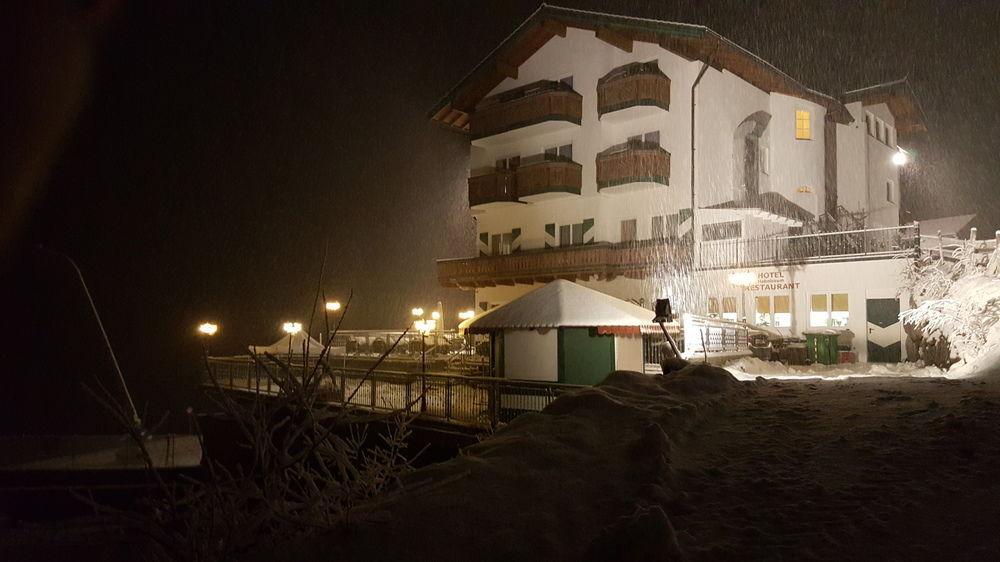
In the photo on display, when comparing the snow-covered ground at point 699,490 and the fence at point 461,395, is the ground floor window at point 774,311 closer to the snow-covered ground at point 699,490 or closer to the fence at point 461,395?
the fence at point 461,395

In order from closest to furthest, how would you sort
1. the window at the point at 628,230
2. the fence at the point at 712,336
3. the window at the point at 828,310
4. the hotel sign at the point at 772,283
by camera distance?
the fence at the point at 712,336 → the window at the point at 828,310 → the hotel sign at the point at 772,283 → the window at the point at 628,230

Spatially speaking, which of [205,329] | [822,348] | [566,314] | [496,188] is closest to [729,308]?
[822,348]

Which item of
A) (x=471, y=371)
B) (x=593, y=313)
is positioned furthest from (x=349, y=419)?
(x=471, y=371)

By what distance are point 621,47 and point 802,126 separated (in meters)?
9.13

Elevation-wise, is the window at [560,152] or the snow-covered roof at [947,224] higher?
the window at [560,152]

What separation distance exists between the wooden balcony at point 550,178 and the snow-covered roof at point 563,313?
585 inches

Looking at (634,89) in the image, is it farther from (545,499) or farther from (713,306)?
(545,499)

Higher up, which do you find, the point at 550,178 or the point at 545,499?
the point at 550,178

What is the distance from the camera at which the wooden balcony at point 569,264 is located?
1053 inches

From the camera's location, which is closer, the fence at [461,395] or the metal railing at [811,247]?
the fence at [461,395]

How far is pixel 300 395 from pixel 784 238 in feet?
72.4

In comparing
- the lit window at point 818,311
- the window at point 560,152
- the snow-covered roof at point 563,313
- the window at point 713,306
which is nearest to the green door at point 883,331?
the lit window at point 818,311

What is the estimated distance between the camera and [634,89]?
2817 cm

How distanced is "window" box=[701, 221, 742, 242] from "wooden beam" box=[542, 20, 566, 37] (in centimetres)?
1327
